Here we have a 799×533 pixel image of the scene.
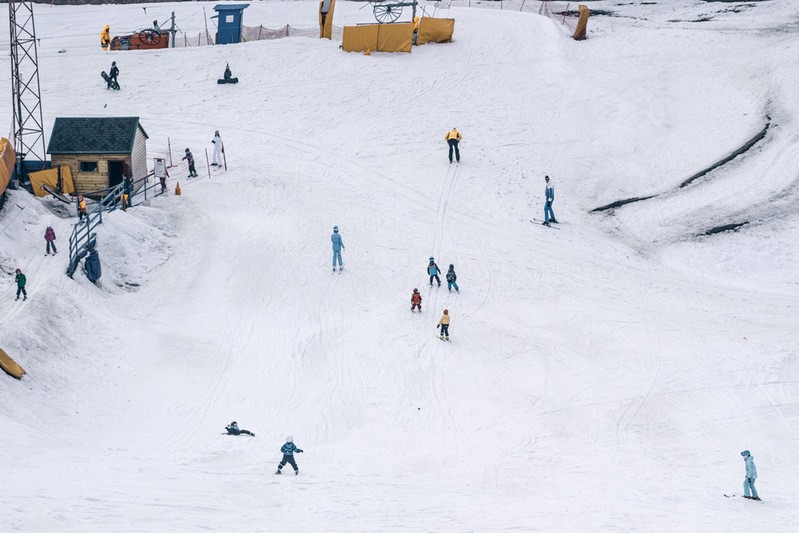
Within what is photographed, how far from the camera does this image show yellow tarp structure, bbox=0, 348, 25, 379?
22125 millimetres

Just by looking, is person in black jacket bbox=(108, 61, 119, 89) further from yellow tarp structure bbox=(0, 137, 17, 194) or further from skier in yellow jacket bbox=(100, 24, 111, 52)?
yellow tarp structure bbox=(0, 137, 17, 194)

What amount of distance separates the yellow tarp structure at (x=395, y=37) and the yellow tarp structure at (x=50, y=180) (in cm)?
1900

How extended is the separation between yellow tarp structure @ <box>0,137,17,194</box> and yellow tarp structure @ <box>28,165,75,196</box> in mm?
840

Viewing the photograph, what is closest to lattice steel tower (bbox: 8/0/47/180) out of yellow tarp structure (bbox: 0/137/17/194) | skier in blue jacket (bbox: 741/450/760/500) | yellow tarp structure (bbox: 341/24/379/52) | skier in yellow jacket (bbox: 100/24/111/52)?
yellow tarp structure (bbox: 0/137/17/194)

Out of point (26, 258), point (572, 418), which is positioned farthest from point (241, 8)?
point (572, 418)

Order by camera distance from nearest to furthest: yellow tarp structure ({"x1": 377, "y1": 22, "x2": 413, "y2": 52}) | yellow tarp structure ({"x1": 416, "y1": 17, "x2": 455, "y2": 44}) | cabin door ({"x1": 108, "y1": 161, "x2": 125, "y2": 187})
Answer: cabin door ({"x1": 108, "y1": 161, "x2": 125, "y2": 187})
yellow tarp structure ({"x1": 377, "y1": 22, "x2": 413, "y2": 52})
yellow tarp structure ({"x1": 416, "y1": 17, "x2": 455, "y2": 44})

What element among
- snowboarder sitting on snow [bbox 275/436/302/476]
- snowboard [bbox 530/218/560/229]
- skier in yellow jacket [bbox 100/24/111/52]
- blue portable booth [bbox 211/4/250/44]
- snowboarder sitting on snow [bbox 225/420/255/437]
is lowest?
snowboarder sitting on snow [bbox 225/420/255/437]

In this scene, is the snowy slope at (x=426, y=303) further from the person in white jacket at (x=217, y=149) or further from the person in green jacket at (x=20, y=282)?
the person in white jacket at (x=217, y=149)

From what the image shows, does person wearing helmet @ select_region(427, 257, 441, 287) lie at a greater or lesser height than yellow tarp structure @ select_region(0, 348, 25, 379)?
greater

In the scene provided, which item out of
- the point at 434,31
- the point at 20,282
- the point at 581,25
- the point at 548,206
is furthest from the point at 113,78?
the point at 20,282

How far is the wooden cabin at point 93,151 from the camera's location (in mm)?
33844

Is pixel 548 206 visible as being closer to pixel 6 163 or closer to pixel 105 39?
pixel 6 163

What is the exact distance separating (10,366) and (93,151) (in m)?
13.1

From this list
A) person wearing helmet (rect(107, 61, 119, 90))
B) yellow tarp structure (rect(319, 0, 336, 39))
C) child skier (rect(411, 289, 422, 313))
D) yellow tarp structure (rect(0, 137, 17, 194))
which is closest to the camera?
child skier (rect(411, 289, 422, 313))
